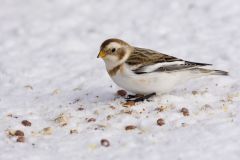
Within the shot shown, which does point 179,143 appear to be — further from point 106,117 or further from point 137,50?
point 137,50

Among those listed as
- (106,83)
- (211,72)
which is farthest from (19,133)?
(211,72)

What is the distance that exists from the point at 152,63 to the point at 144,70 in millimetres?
135

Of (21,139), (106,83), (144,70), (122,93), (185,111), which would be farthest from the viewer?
(106,83)

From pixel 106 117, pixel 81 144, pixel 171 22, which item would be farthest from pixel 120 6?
pixel 81 144

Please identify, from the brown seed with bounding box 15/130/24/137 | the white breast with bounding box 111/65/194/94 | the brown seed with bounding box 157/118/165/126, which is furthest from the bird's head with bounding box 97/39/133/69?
the brown seed with bounding box 15/130/24/137

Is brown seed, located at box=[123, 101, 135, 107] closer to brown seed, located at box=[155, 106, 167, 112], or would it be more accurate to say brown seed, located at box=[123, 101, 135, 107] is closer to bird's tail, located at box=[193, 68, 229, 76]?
brown seed, located at box=[155, 106, 167, 112]

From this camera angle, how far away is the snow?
5.55 metres

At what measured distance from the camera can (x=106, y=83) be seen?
24.6ft

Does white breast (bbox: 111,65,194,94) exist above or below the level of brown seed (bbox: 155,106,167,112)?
above

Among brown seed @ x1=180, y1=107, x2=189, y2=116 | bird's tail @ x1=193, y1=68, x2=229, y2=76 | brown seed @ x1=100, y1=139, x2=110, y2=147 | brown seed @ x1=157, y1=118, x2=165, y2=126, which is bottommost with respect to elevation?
brown seed @ x1=100, y1=139, x2=110, y2=147

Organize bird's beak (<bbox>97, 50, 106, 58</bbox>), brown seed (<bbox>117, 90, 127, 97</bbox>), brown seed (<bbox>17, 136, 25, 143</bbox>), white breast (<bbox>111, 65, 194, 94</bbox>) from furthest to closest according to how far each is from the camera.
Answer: brown seed (<bbox>117, 90, 127, 97</bbox>), bird's beak (<bbox>97, 50, 106, 58</bbox>), white breast (<bbox>111, 65, 194, 94</bbox>), brown seed (<bbox>17, 136, 25, 143</bbox>)

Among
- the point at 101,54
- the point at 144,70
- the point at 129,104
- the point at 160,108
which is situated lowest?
the point at 160,108

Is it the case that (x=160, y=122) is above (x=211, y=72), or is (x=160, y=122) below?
below

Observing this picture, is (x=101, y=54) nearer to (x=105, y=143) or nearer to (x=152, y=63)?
(x=152, y=63)
